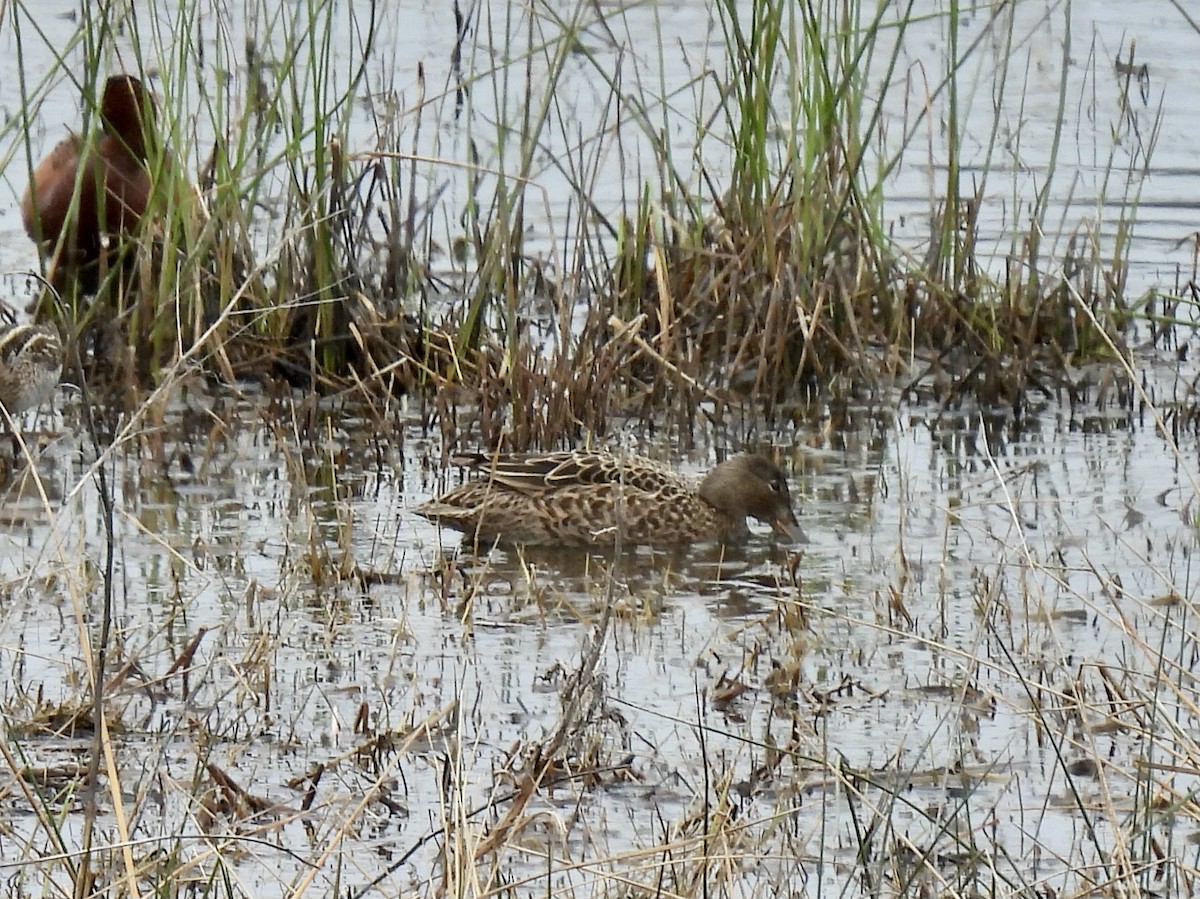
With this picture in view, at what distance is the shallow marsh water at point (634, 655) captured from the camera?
4.15 metres

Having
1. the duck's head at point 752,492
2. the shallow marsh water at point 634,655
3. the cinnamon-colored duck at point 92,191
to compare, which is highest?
the cinnamon-colored duck at point 92,191

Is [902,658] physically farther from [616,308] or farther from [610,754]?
[616,308]

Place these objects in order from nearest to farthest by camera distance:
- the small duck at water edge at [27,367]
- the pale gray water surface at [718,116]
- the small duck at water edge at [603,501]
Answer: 1. the small duck at water edge at [603,501]
2. the small duck at water edge at [27,367]
3. the pale gray water surface at [718,116]

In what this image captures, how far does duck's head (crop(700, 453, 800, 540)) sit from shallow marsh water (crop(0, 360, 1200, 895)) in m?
0.10

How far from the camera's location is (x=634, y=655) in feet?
17.7

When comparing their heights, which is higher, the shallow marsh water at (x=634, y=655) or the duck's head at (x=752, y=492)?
the duck's head at (x=752, y=492)

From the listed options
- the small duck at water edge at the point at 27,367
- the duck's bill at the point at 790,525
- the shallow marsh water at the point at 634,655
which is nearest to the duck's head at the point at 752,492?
the duck's bill at the point at 790,525

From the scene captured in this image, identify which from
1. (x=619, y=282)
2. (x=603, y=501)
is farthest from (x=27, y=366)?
(x=619, y=282)

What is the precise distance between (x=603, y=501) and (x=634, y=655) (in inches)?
53.0

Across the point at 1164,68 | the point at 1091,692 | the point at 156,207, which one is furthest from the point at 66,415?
the point at 1164,68

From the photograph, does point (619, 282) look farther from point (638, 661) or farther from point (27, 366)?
point (638, 661)

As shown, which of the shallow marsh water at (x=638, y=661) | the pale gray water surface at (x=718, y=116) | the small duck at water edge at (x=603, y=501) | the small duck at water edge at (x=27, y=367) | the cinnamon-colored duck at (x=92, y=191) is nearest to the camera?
the shallow marsh water at (x=638, y=661)

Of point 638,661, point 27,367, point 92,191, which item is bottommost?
point 638,661

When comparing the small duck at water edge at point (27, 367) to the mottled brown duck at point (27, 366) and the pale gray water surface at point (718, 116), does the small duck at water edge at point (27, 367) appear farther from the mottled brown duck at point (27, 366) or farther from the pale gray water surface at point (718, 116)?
the pale gray water surface at point (718, 116)
